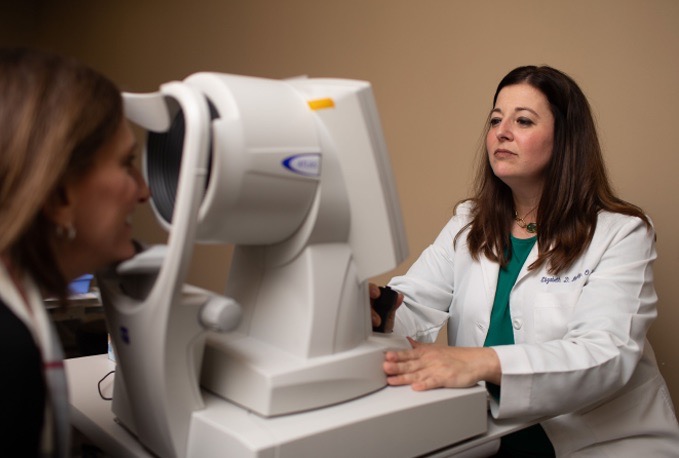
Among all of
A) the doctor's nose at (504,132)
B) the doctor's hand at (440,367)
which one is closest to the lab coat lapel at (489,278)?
the doctor's nose at (504,132)

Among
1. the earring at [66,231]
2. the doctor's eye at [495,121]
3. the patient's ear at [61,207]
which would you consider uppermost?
the doctor's eye at [495,121]

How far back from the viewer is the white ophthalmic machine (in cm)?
80

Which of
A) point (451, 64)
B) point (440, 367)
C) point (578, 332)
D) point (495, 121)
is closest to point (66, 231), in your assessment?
point (440, 367)

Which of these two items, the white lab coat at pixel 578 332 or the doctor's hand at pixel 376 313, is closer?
the white lab coat at pixel 578 332

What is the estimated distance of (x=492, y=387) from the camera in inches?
43.3

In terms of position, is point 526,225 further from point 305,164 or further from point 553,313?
point 305,164

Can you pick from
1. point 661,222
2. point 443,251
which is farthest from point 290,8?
point 661,222

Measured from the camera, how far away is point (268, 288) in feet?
3.17

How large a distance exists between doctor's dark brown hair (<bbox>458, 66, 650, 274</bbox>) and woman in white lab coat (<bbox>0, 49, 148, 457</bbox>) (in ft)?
3.31

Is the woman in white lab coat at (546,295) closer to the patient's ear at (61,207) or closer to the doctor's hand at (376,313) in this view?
the doctor's hand at (376,313)

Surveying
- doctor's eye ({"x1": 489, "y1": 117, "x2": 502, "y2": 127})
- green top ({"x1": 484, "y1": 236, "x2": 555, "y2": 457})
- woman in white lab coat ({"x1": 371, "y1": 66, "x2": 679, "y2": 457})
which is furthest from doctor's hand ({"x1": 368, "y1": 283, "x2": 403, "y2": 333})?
doctor's eye ({"x1": 489, "y1": 117, "x2": 502, "y2": 127})

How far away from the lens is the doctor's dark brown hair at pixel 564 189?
4.64 feet

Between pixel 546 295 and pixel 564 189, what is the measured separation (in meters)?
0.28

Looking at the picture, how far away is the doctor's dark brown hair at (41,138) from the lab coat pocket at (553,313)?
1.00 m
